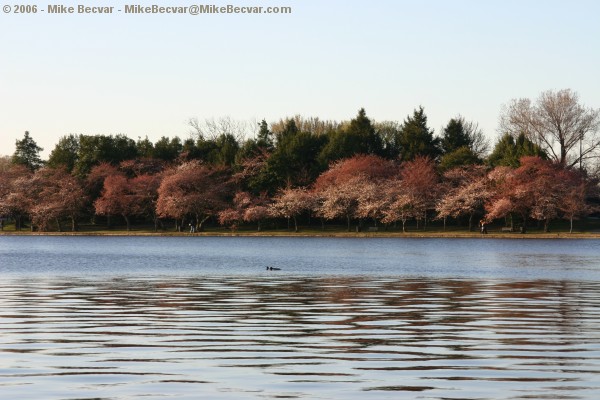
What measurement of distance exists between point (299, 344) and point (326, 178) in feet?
303

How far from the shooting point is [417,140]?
115562mm

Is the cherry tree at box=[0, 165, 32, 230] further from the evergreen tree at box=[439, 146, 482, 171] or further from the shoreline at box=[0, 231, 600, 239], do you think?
the evergreen tree at box=[439, 146, 482, 171]

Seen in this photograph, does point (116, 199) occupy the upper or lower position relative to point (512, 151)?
lower

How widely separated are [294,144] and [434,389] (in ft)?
337

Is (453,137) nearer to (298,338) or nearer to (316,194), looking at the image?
(316,194)

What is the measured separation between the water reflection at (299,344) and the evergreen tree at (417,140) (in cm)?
8563

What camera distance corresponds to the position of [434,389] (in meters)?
11.7

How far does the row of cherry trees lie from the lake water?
210 ft

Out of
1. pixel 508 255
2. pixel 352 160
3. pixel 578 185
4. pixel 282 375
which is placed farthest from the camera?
pixel 352 160

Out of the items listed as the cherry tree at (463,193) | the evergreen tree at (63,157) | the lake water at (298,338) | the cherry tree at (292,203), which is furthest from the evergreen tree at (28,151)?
the lake water at (298,338)

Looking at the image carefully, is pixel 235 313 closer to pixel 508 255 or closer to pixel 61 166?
pixel 508 255

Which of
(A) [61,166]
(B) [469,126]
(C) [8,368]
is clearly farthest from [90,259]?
(B) [469,126]

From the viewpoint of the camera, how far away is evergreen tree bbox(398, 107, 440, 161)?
113938mm

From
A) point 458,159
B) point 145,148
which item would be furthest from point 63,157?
point 458,159
